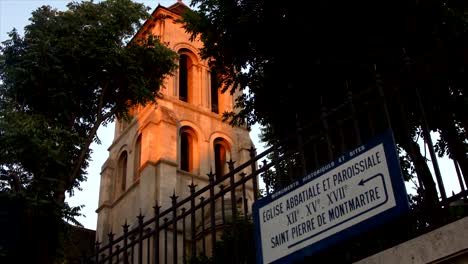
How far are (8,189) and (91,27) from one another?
16.8 ft

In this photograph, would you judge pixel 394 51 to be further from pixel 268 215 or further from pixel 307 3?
pixel 268 215

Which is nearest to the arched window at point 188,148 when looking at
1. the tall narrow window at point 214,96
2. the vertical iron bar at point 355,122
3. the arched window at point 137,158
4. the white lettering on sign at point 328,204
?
the arched window at point 137,158

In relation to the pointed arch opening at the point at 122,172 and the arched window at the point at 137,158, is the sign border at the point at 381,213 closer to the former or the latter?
the arched window at the point at 137,158

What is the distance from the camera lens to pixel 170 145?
91.4 ft

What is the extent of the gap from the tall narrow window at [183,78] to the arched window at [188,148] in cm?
280

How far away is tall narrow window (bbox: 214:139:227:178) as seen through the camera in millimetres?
30656

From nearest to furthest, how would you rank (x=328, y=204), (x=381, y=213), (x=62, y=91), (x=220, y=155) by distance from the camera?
1. (x=381, y=213)
2. (x=328, y=204)
3. (x=62, y=91)
4. (x=220, y=155)

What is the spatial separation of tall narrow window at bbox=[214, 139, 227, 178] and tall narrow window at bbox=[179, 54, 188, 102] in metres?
3.32

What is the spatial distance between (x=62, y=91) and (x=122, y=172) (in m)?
19.5

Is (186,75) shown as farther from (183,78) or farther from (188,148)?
(188,148)

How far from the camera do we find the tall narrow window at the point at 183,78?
32.9 meters

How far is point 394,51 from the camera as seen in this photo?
346 inches

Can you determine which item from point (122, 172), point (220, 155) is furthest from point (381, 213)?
point (122, 172)

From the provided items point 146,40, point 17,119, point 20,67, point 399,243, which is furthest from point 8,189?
point 399,243
